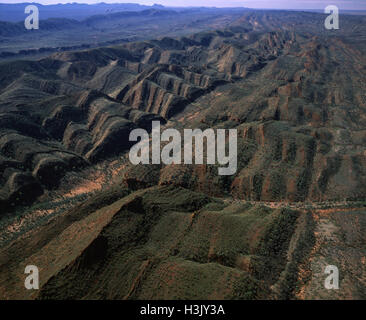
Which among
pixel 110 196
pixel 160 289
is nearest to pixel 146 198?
pixel 110 196

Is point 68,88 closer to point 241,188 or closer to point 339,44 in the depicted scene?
point 241,188
